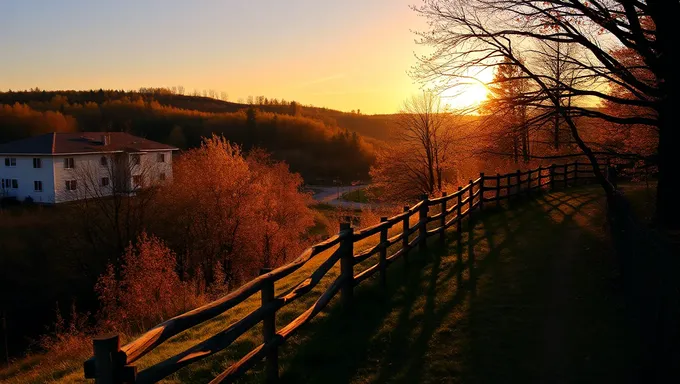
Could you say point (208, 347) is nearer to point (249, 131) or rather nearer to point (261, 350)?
point (261, 350)

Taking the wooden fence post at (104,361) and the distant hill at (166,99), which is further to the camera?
the distant hill at (166,99)

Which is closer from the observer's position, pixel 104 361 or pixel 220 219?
pixel 104 361

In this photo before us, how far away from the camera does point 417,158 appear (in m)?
41.5

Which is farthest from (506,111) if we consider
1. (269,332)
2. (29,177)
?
(29,177)

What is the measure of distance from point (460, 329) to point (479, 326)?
1.14ft

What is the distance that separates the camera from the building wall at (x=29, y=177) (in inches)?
2078

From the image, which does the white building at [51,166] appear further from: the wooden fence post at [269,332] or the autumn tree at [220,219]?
the wooden fence post at [269,332]

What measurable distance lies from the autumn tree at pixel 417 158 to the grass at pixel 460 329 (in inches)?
1127

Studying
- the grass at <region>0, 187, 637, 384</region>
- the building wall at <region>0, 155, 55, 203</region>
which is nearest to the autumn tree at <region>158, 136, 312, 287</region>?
the building wall at <region>0, 155, 55, 203</region>

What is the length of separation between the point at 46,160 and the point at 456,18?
50805 mm

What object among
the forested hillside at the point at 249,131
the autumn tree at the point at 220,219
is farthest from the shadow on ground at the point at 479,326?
the forested hillside at the point at 249,131

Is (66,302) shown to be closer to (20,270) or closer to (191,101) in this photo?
(20,270)

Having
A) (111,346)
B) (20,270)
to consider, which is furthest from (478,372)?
(20,270)

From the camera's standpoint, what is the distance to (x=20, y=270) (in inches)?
1528
